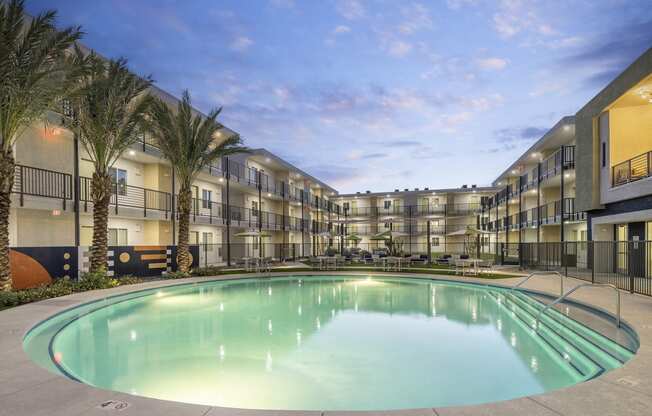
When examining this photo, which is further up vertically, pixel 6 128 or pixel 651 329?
pixel 6 128

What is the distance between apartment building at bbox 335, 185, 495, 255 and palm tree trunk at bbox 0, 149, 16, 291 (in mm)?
37986

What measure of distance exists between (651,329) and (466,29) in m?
21.4

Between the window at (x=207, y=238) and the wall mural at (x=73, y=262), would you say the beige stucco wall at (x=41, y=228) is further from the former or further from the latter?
the window at (x=207, y=238)

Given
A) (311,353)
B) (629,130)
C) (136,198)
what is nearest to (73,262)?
(136,198)

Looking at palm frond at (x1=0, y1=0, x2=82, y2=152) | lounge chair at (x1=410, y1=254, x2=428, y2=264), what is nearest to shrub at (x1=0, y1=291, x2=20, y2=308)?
palm frond at (x1=0, y1=0, x2=82, y2=152)

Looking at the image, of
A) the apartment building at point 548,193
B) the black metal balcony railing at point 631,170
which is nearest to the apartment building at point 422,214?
the apartment building at point 548,193

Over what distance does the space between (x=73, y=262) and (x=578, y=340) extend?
17.2m

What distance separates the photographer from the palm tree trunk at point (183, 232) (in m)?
19.4

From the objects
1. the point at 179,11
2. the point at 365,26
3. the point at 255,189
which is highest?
the point at 179,11

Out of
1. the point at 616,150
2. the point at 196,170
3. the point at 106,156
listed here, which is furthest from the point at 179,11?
the point at 616,150

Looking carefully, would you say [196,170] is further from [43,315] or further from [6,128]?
[43,315]

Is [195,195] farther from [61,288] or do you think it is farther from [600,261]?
[600,261]

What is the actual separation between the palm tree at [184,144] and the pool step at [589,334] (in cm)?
1590

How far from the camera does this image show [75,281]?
46.8 feet
